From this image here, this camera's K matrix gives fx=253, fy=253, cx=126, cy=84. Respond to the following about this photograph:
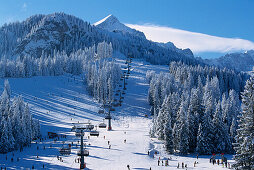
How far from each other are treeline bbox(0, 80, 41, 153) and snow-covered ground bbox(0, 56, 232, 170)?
2.21 m

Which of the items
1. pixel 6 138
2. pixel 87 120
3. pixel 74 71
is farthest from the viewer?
pixel 74 71

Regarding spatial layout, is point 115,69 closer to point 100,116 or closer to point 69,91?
point 69,91

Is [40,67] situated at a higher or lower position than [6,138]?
higher

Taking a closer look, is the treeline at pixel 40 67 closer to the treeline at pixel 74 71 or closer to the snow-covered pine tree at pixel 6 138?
the treeline at pixel 74 71

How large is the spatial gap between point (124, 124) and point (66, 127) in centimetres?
1959

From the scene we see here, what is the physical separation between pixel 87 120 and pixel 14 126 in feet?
112

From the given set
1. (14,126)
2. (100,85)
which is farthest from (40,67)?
(14,126)

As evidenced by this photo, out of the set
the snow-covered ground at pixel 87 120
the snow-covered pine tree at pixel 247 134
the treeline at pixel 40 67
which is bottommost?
the snow-covered ground at pixel 87 120

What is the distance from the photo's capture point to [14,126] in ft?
180

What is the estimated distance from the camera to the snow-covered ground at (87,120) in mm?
42219

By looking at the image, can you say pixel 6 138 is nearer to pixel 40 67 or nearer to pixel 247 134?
pixel 247 134

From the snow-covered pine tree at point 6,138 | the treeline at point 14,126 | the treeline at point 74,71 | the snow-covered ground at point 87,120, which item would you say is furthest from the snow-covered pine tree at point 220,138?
the treeline at point 74,71

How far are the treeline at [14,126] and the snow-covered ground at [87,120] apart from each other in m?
2.21

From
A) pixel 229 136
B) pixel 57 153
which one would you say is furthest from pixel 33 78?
pixel 229 136
